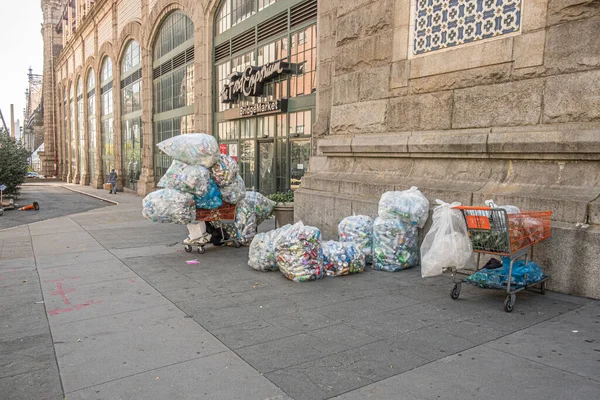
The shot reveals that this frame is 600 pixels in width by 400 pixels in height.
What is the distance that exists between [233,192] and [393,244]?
9.73ft

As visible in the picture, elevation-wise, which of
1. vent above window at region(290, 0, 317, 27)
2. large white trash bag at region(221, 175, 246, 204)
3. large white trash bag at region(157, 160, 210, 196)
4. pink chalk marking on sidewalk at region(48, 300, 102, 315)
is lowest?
pink chalk marking on sidewalk at region(48, 300, 102, 315)

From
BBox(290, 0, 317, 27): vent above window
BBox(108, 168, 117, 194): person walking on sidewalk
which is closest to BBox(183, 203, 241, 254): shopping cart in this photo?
BBox(290, 0, 317, 27): vent above window

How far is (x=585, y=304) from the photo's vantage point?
482 cm

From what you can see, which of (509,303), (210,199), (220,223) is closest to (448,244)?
(509,303)

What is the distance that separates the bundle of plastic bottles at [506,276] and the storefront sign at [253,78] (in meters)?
8.75

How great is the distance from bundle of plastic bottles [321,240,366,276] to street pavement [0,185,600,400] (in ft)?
0.54

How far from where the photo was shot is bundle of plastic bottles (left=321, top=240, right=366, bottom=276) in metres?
6.19

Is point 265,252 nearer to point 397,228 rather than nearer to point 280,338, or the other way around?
point 397,228

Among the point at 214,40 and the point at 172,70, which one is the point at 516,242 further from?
the point at 172,70

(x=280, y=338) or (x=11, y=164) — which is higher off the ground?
(x=11, y=164)

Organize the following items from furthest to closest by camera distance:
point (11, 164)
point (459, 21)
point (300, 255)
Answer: point (11, 164) < point (459, 21) < point (300, 255)

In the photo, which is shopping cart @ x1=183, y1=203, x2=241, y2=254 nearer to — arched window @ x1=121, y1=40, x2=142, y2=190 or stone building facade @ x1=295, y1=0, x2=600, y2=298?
stone building facade @ x1=295, y1=0, x2=600, y2=298

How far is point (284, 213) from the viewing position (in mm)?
9469

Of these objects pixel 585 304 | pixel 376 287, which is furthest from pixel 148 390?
pixel 585 304
